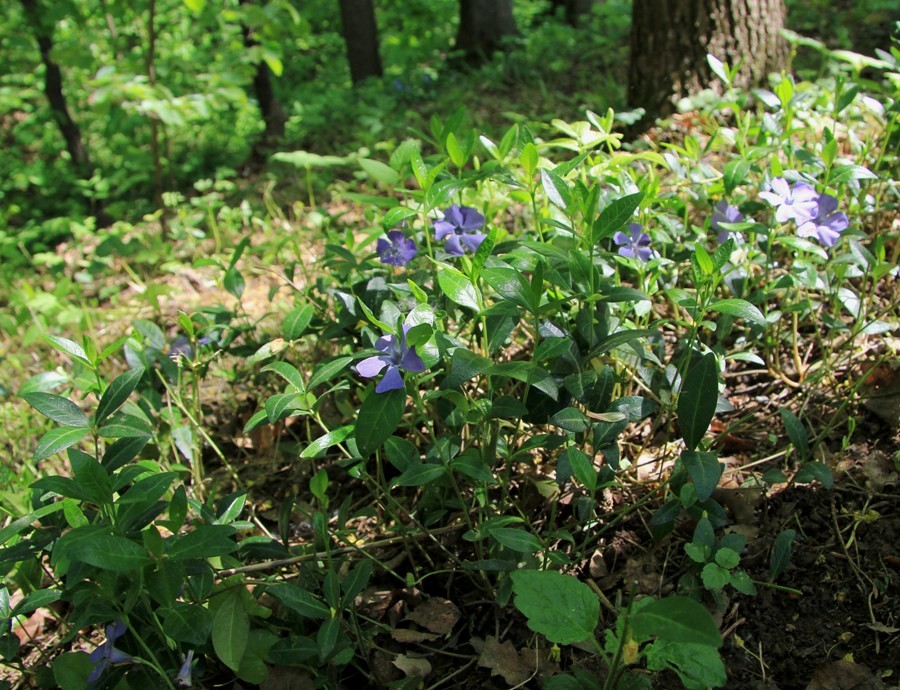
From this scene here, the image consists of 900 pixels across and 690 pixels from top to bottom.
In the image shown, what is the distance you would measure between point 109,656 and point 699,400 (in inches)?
51.3

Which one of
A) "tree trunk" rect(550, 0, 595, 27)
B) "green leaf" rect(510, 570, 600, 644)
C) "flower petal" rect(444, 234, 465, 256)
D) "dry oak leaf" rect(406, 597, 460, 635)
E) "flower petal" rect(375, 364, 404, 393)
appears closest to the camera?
"green leaf" rect(510, 570, 600, 644)

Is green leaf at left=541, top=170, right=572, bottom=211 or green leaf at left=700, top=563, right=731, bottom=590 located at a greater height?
green leaf at left=541, top=170, right=572, bottom=211

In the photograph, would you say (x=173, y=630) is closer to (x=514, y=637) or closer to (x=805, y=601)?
(x=514, y=637)

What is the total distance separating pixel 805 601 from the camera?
159cm

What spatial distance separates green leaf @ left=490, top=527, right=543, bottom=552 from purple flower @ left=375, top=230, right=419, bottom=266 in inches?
31.0

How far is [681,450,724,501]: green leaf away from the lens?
138cm

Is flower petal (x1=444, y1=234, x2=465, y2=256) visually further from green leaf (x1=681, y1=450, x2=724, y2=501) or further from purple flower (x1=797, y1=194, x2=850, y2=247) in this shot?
purple flower (x1=797, y1=194, x2=850, y2=247)

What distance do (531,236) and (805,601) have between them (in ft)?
3.66

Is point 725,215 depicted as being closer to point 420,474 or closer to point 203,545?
point 420,474

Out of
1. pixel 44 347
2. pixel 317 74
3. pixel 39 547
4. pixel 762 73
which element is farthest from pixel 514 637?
pixel 317 74

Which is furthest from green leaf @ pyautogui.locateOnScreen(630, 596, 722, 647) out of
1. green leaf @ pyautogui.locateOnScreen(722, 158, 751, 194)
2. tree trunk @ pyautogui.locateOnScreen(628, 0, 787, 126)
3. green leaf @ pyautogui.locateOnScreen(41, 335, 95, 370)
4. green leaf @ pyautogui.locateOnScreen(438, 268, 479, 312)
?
tree trunk @ pyautogui.locateOnScreen(628, 0, 787, 126)

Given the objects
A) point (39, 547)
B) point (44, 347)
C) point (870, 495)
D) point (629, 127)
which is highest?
point (629, 127)

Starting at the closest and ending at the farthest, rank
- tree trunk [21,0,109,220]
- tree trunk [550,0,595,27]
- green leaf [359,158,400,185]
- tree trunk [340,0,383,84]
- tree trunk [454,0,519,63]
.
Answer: green leaf [359,158,400,185]
tree trunk [21,0,109,220]
tree trunk [340,0,383,84]
tree trunk [454,0,519,63]
tree trunk [550,0,595,27]

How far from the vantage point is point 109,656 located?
145 centimetres
